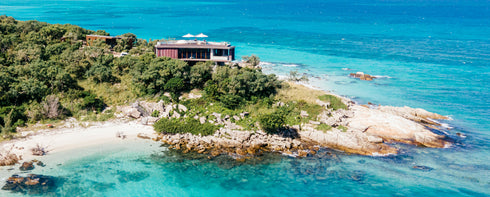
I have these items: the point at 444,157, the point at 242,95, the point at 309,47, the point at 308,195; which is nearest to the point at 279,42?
the point at 309,47

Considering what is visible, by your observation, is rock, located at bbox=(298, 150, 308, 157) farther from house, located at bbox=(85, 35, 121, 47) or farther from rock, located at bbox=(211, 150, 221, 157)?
house, located at bbox=(85, 35, 121, 47)

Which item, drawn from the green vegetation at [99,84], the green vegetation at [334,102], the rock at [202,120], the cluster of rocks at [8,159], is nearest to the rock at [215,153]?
the rock at [202,120]

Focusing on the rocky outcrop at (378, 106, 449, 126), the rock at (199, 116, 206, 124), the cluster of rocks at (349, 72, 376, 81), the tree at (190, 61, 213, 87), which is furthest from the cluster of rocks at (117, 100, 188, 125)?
the cluster of rocks at (349, 72, 376, 81)

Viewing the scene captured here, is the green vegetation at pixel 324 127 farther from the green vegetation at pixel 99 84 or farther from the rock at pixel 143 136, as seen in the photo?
the rock at pixel 143 136

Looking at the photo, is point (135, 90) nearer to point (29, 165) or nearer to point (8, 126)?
point (8, 126)

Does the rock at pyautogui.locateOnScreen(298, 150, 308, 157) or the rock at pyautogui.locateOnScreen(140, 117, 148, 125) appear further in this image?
the rock at pyautogui.locateOnScreen(140, 117, 148, 125)

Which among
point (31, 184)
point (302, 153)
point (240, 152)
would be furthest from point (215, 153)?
point (31, 184)
